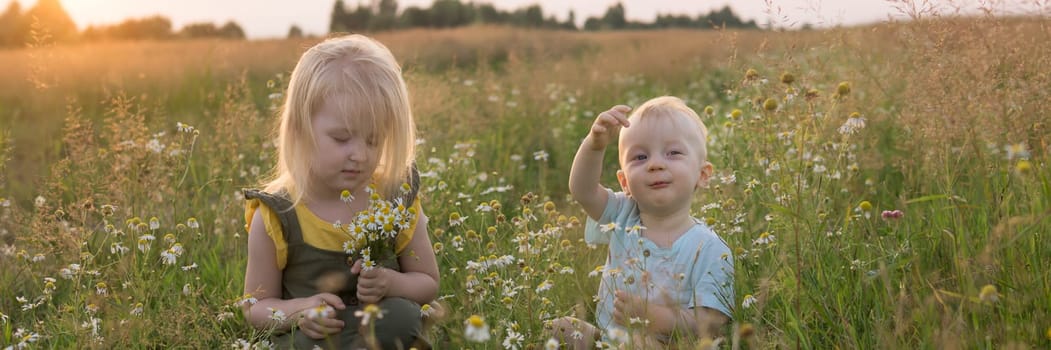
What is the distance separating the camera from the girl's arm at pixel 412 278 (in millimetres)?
2863

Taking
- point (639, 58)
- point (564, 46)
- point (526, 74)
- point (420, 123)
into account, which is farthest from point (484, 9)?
point (420, 123)

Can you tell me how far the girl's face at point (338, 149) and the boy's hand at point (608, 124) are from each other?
689mm

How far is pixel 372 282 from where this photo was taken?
284cm

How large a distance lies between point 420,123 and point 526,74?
11.3ft

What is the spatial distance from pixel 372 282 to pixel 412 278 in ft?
1.02

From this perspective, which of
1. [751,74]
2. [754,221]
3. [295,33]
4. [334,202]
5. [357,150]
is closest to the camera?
[357,150]

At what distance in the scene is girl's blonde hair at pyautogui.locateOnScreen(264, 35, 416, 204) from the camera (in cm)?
Answer: 297

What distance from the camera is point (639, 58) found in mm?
12141

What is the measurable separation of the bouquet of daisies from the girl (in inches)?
5.0

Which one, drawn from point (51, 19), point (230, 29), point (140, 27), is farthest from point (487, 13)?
point (51, 19)

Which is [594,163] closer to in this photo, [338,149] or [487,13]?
[338,149]

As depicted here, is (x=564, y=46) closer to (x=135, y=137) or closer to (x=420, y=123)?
(x=420, y=123)

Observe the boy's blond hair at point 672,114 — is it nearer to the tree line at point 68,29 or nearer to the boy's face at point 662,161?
the boy's face at point 662,161

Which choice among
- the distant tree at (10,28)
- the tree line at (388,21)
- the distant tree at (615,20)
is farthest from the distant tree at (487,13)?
the distant tree at (10,28)
